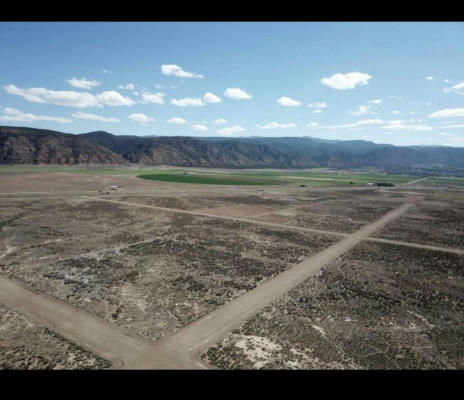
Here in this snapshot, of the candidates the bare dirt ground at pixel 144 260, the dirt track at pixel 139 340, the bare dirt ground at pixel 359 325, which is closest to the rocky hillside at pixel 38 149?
the bare dirt ground at pixel 144 260

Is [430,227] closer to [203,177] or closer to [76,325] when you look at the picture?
[76,325]

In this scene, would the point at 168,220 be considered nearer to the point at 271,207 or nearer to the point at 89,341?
the point at 271,207

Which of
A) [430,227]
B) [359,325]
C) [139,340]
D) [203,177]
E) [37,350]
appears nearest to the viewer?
[37,350]

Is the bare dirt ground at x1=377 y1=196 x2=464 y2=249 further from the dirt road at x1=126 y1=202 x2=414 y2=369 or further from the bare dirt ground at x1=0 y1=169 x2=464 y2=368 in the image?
the dirt road at x1=126 y1=202 x2=414 y2=369

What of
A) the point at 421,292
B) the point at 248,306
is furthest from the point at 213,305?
the point at 421,292

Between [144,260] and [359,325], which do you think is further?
[144,260]

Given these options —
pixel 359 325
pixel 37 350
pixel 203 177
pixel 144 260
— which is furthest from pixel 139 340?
pixel 203 177
